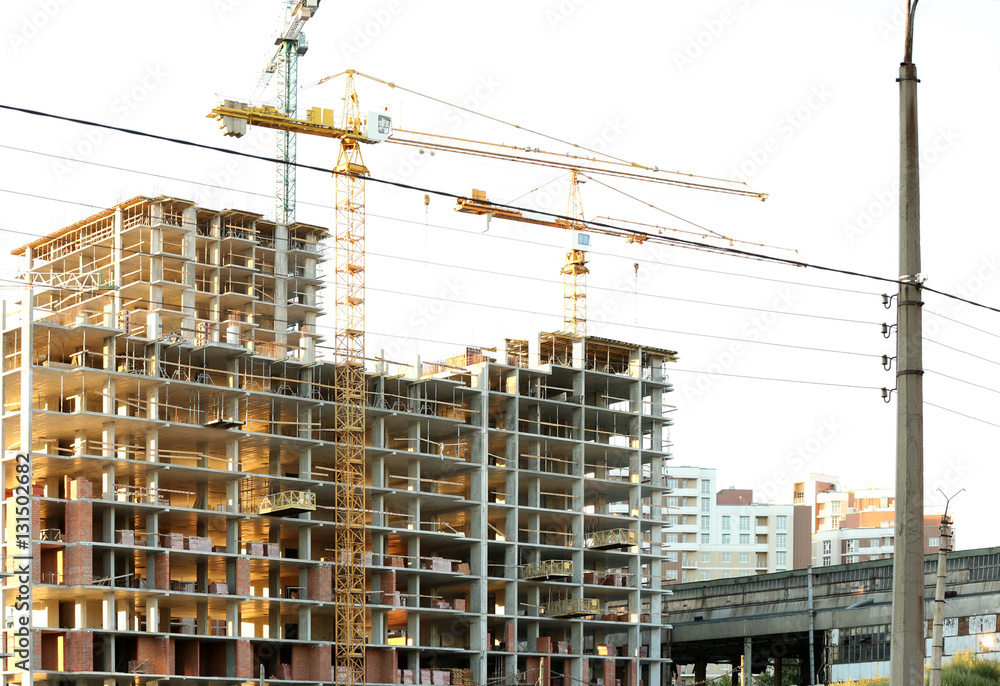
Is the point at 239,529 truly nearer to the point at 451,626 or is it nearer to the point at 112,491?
the point at 112,491

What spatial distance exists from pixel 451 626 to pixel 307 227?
138ft

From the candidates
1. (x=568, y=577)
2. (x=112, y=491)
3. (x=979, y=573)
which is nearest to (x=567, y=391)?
(x=568, y=577)

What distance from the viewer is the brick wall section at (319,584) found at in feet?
345

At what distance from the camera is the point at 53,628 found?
9131cm

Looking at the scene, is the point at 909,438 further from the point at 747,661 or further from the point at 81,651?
the point at 747,661

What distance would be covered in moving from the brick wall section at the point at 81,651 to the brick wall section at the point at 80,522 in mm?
5891

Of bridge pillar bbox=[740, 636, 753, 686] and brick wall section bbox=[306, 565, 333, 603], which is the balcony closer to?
bridge pillar bbox=[740, 636, 753, 686]

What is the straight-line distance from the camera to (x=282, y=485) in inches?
4190

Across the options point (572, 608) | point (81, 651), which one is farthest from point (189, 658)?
point (572, 608)

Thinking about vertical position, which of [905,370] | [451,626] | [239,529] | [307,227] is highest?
[307,227]

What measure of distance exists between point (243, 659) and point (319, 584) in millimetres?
8848

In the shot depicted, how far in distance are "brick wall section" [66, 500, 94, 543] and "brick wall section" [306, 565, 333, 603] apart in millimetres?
18422

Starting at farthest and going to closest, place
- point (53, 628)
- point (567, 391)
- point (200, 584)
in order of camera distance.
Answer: point (567, 391), point (200, 584), point (53, 628)

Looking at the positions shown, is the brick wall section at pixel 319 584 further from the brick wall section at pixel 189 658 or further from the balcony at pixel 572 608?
the balcony at pixel 572 608
